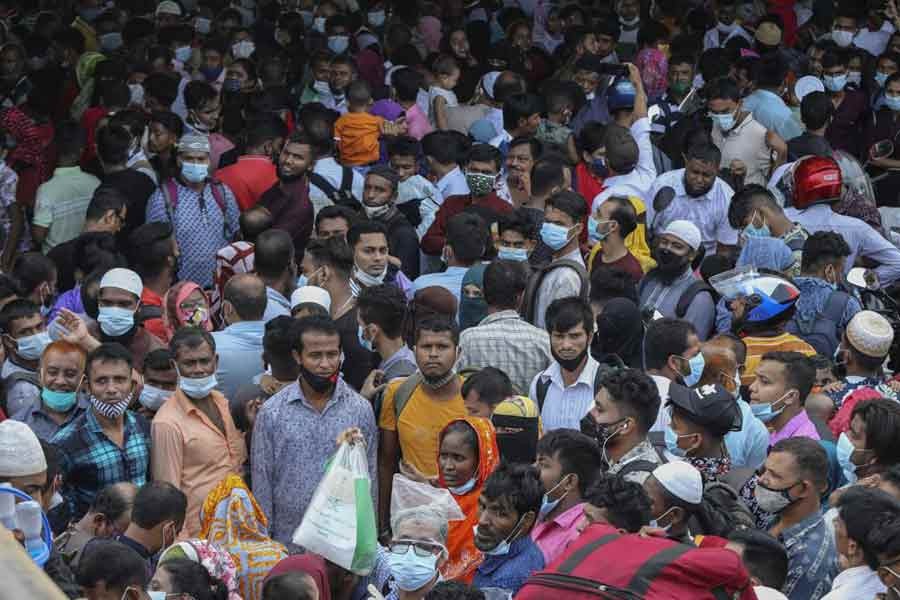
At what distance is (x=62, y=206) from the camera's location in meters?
10.0

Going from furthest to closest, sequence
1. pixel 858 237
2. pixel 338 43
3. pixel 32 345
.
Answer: pixel 338 43
pixel 858 237
pixel 32 345

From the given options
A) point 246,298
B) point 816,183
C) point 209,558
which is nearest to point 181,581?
point 209,558

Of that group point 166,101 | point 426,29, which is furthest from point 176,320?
point 426,29

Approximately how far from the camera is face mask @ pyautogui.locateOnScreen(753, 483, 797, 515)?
5.94 metres

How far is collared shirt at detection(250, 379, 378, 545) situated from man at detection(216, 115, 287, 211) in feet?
11.6

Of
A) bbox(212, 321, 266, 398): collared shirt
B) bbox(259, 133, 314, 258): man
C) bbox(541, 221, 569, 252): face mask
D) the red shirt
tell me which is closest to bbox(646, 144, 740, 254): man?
bbox(541, 221, 569, 252): face mask

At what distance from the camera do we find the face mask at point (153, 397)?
286 inches

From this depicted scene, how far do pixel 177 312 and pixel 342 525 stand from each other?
2606 millimetres

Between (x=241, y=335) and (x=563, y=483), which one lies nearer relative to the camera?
(x=563, y=483)

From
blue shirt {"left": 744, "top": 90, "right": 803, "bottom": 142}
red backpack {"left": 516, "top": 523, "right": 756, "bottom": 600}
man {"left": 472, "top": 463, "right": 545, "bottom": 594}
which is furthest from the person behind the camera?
blue shirt {"left": 744, "top": 90, "right": 803, "bottom": 142}

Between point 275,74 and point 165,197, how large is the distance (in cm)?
389

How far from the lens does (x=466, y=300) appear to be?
8.34 meters

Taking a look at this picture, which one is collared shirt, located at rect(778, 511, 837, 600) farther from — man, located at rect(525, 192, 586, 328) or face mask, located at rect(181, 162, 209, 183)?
face mask, located at rect(181, 162, 209, 183)

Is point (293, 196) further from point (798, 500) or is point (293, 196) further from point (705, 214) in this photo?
point (798, 500)
